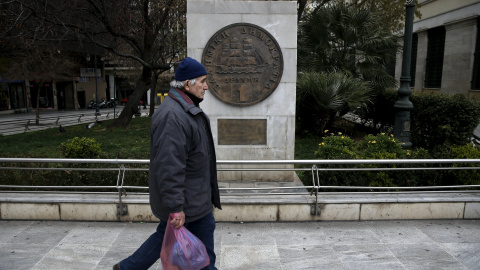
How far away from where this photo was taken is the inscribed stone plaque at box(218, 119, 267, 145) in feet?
21.8

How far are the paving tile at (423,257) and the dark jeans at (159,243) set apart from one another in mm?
2218

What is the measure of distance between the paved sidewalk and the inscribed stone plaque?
1.97 metres

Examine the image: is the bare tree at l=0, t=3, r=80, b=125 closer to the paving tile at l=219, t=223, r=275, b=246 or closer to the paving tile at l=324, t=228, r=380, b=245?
the paving tile at l=219, t=223, r=275, b=246

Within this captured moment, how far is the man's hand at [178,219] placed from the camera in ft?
9.14

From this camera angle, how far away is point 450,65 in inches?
853

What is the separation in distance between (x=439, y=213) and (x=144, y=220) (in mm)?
4123

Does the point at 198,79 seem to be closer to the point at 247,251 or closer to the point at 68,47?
the point at 247,251

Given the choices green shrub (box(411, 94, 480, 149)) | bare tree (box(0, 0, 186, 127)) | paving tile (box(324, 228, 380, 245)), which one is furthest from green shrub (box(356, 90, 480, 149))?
bare tree (box(0, 0, 186, 127))

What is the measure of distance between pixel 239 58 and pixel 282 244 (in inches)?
128

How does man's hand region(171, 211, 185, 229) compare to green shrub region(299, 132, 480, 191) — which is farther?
green shrub region(299, 132, 480, 191)

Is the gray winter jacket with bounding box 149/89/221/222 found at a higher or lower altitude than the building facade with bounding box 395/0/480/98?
lower

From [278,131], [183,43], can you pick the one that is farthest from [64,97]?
[278,131]

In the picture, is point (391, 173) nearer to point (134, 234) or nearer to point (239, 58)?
point (239, 58)

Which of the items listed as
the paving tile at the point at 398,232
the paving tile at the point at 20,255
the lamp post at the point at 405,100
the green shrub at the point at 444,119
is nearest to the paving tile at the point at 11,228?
the paving tile at the point at 20,255
